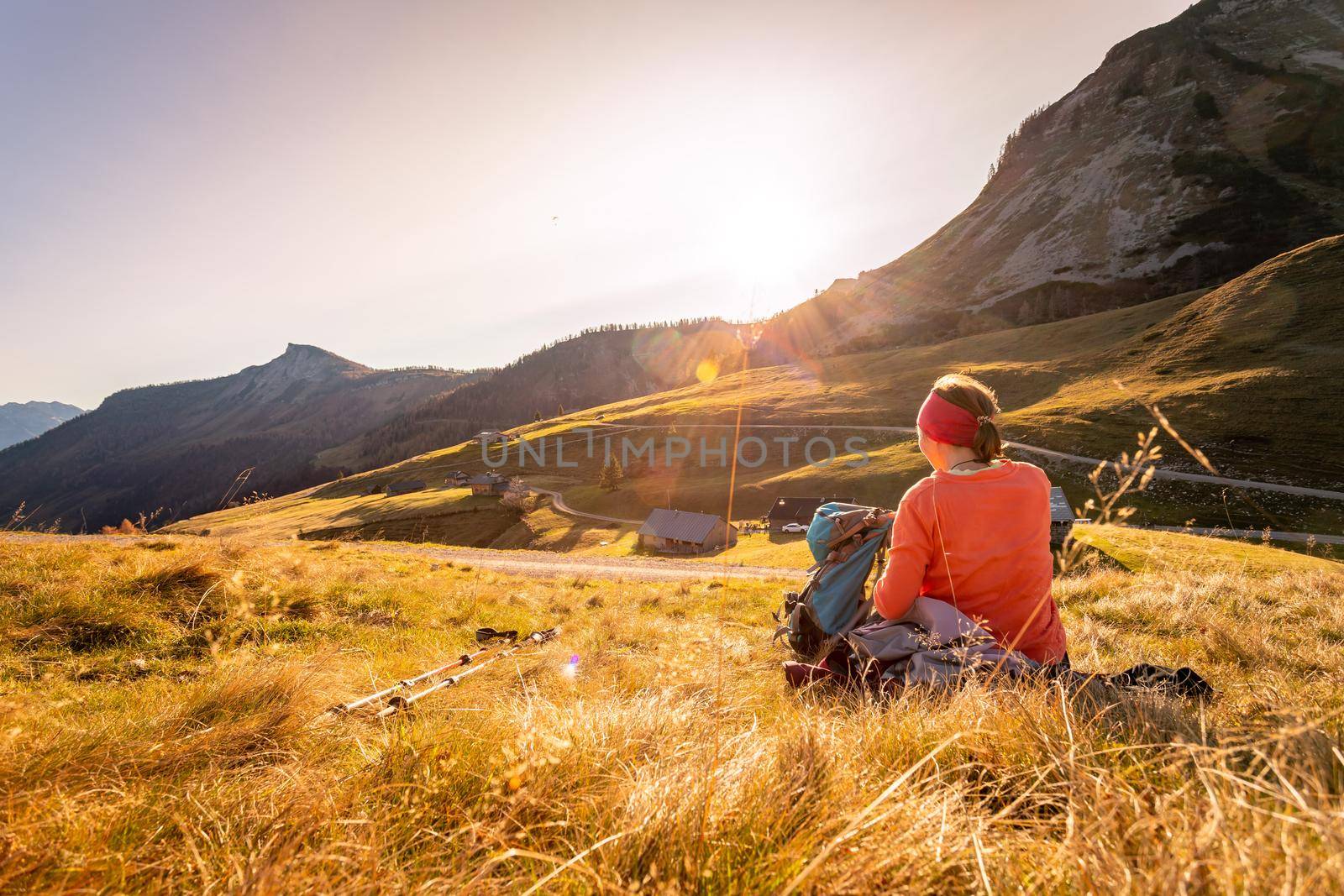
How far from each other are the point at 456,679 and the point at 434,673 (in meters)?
0.25

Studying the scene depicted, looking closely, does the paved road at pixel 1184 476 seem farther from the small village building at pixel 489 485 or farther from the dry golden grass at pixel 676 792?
the small village building at pixel 489 485

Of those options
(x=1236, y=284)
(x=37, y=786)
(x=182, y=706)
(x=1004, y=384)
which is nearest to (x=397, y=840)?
(x=37, y=786)

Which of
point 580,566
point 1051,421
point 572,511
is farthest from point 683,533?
point 1051,421

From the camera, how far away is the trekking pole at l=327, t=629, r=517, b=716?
3312mm

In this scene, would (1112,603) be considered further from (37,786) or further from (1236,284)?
(1236,284)

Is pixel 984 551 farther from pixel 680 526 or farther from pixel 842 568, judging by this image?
pixel 680 526

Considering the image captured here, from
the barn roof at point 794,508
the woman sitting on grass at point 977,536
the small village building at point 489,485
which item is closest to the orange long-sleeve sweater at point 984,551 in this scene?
the woman sitting on grass at point 977,536

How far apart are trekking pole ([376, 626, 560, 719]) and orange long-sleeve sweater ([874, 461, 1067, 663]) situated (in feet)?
11.4

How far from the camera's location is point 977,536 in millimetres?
3920

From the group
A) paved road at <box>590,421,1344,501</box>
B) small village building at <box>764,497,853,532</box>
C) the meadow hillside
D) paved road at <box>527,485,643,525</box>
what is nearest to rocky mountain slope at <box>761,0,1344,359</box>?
the meadow hillside

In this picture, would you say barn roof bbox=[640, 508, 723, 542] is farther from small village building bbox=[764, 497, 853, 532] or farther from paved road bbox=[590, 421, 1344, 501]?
paved road bbox=[590, 421, 1344, 501]

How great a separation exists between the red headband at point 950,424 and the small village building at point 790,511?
54469mm

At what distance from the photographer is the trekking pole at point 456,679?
10.8ft

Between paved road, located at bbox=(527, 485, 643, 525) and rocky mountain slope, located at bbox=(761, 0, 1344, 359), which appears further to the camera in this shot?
rocky mountain slope, located at bbox=(761, 0, 1344, 359)
